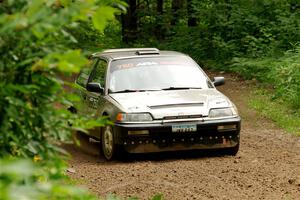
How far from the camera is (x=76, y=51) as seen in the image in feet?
9.46

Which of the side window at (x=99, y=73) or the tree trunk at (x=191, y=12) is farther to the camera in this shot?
the tree trunk at (x=191, y=12)

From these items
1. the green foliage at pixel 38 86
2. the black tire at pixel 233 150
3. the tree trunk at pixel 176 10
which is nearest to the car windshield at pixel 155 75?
the black tire at pixel 233 150

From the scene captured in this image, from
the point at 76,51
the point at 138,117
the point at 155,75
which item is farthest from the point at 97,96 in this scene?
the point at 76,51

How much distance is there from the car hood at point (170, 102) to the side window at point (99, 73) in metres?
0.83

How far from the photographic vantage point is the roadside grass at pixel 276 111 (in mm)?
13750

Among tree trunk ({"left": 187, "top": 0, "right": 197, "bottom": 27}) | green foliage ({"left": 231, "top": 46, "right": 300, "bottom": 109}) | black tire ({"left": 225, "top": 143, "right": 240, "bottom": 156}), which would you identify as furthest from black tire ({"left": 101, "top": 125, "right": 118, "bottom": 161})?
tree trunk ({"left": 187, "top": 0, "right": 197, "bottom": 27})

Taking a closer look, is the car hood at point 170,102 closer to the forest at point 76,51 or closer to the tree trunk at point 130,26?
the forest at point 76,51

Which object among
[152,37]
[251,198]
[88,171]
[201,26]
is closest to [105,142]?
[88,171]

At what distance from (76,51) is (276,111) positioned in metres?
12.9

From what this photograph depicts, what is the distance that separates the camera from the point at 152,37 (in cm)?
3212

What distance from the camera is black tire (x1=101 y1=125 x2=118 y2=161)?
10345 millimetres

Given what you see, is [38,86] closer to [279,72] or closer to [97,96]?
[97,96]

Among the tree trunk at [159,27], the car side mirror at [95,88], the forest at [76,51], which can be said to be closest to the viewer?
the forest at [76,51]

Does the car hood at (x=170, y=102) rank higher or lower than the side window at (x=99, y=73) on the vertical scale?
lower
